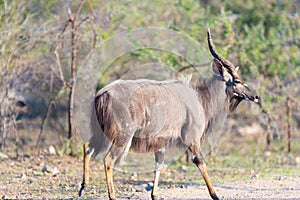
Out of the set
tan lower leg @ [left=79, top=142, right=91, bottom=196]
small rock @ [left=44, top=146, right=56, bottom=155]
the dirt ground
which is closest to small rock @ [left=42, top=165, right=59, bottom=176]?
the dirt ground

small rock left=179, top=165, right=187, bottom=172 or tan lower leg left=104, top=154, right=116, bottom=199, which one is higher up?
small rock left=179, top=165, right=187, bottom=172

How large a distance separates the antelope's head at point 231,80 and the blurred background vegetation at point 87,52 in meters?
3.35

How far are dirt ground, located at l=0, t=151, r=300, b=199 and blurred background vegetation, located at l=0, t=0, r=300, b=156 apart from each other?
4.05 feet

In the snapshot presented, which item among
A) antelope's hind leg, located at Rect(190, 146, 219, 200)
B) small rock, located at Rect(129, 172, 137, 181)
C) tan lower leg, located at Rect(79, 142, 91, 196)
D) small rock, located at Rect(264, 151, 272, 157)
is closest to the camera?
antelope's hind leg, located at Rect(190, 146, 219, 200)

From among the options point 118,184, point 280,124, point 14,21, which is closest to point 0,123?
point 14,21

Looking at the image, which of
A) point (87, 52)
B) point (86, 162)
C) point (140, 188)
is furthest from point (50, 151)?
point (86, 162)

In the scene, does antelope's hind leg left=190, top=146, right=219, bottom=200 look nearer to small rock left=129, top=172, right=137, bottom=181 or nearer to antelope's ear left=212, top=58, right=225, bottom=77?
antelope's ear left=212, top=58, right=225, bottom=77

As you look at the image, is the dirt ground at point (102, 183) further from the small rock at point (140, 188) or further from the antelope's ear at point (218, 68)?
the antelope's ear at point (218, 68)

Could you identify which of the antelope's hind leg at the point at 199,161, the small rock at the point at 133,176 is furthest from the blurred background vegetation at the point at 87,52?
the antelope's hind leg at the point at 199,161

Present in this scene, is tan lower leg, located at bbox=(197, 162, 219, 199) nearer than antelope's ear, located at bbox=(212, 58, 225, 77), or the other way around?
tan lower leg, located at bbox=(197, 162, 219, 199)

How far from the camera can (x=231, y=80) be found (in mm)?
8172

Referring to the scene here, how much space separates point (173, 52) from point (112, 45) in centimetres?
125

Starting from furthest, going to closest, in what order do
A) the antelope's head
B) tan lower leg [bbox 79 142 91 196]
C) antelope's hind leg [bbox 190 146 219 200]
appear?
the antelope's head, tan lower leg [bbox 79 142 91 196], antelope's hind leg [bbox 190 146 219 200]

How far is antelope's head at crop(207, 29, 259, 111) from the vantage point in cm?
807
